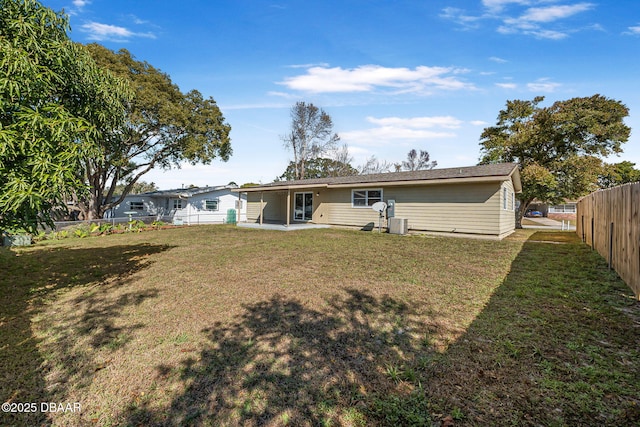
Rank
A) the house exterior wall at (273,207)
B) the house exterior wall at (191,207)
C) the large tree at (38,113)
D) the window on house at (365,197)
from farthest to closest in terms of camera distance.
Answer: the house exterior wall at (191,207) → the house exterior wall at (273,207) → the window on house at (365,197) → the large tree at (38,113)

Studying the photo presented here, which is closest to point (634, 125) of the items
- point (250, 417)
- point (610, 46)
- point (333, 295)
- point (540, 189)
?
point (540, 189)

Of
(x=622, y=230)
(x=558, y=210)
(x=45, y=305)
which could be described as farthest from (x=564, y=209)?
(x=45, y=305)

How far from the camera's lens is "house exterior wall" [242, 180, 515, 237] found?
11.2 meters

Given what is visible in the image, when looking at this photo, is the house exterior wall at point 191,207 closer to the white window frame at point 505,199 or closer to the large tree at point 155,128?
the large tree at point 155,128

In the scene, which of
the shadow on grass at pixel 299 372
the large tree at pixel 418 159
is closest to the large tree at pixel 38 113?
the shadow on grass at pixel 299 372

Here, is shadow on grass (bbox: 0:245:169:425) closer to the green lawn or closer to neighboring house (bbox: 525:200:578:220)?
the green lawn

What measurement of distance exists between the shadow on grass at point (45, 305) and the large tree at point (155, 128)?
10.7m

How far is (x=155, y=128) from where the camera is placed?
61.0 feet

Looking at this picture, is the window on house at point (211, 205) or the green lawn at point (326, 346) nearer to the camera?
the green lawn at point (326, 346)

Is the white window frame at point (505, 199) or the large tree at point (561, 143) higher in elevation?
the large tree at point (561, 143)

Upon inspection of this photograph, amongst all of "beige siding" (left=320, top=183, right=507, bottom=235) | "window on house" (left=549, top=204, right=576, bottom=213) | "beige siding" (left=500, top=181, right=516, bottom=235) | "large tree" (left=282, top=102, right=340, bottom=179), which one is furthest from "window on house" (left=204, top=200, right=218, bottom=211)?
"window on house" (left=549, top=204, right=576, bottom=213)

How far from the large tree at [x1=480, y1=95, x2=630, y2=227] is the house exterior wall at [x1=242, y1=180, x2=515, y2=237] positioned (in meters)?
6.41

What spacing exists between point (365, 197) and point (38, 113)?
40.5ft

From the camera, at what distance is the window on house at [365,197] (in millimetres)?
14188
